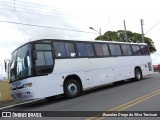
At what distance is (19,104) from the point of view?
17.1 m

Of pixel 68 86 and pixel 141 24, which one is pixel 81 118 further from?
pixel 141 24

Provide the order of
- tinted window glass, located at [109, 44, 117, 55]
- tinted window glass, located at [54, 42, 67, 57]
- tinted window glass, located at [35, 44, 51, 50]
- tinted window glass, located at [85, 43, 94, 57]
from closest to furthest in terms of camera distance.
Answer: tinted window glass, located at [35, 44, 51, 50] < tinted window glass, located at [54, 42, 67, 57] < tinted window glass, located at [85, 43, 94, 57] < tinted window glass, located at [109, 44, 117, 55]

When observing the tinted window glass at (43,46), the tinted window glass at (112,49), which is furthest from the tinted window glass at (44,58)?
the tinted window glass at (112,49)

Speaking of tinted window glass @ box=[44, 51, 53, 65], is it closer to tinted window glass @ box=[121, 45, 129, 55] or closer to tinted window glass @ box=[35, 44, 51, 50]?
tinted window glass @ box=[35, 44, 51, 50]

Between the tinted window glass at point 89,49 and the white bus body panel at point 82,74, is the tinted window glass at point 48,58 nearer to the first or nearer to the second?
the white bus body panel at point 82,74

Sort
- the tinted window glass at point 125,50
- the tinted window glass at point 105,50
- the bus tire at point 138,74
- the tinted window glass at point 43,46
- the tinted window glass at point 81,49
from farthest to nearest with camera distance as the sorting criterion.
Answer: the bus tire at point 138,74, the tinted window glass at point 125,50, the tinted window glass at point 105,50, the tinted window glass at point 81,49, the tinted window glass at point 43,46

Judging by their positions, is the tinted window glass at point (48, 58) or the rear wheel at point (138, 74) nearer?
the tinted window glass at point (48, 58)

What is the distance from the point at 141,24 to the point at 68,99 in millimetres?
32856

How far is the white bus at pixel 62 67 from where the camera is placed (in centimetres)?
1446

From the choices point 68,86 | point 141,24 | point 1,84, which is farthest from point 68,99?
point 141,24

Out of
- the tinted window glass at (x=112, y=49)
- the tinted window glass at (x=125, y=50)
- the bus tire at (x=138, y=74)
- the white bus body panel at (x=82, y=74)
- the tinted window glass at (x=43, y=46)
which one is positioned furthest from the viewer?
the bus tire at (x=138, y=74)

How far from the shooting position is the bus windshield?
14492 millimetres

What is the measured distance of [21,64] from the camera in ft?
48.9

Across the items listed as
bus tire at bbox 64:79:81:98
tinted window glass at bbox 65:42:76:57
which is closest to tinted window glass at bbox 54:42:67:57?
tinted window glass at bbox 65:42:76:57
